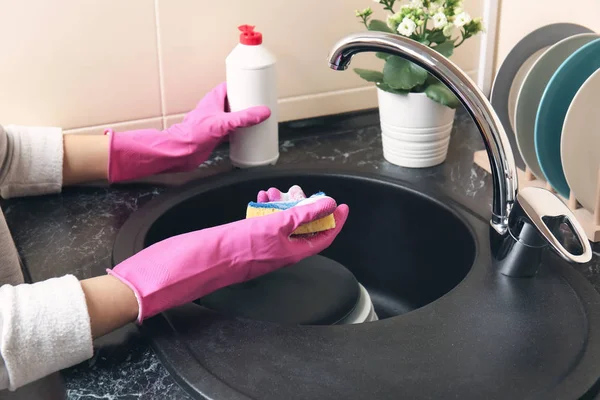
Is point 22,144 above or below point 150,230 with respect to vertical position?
above

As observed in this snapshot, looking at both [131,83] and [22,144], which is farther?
[131,83]

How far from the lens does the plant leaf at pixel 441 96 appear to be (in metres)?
1.03

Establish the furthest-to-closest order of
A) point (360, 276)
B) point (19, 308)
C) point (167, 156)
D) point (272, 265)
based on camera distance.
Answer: point (360, 276)
point (167, 156)
point (272, 265)
point (19, 308)

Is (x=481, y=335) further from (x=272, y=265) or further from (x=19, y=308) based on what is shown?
(x=19, y=308)

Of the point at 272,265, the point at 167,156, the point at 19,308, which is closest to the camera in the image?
the point at 19,308

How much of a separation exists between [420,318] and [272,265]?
0.20m

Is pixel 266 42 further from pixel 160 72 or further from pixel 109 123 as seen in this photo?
pixel 109 123

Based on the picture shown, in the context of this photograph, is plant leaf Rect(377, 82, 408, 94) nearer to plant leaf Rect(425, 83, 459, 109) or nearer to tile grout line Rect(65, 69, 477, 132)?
plant leaf Rect(425, 83, 459, 109)

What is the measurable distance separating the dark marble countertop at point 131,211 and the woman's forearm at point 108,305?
3 centimetres

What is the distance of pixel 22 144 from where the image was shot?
39.5 inches

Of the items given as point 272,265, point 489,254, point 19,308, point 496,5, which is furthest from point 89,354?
point 496,5

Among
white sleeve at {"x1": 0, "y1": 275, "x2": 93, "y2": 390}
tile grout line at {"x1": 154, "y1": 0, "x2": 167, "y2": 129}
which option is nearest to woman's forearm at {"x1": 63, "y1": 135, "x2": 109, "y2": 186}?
tile grout line at {"x1": 154, "y1": 0, "x2": 167, "y2": 129}

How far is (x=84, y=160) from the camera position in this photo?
1.04 m

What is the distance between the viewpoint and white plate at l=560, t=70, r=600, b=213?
3.02 feet
